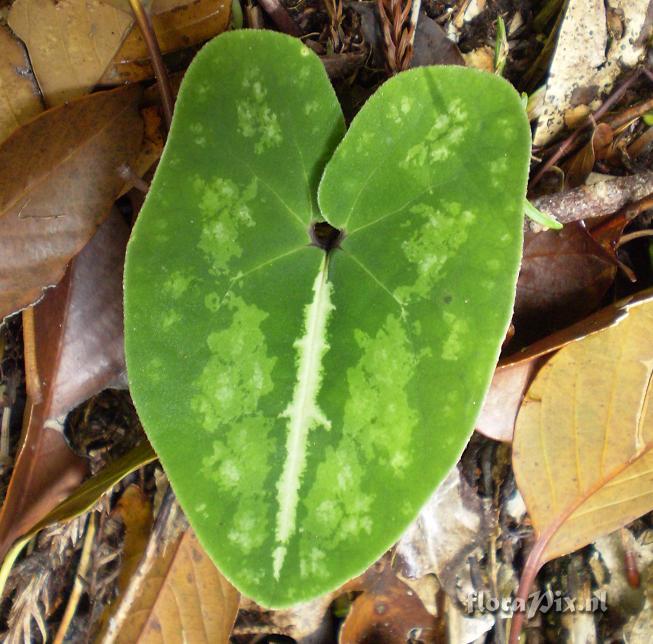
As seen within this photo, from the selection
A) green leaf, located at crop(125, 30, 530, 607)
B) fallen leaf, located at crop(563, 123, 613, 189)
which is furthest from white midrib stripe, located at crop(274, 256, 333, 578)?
fallen leaf, located at crop(563, 123, 613, 189)

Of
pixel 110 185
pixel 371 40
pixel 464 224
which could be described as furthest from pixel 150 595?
pixel 371 40

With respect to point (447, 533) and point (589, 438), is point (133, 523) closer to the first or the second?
point (447, 533)

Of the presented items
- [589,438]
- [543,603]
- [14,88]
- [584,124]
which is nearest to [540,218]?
[584,124]

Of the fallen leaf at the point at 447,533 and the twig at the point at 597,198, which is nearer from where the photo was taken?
the twig at the point at 597,198

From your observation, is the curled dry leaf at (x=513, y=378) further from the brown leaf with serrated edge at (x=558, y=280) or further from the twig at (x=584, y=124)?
the twig at (x=584, y=124)

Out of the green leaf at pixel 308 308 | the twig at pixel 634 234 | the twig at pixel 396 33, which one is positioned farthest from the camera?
the twig at pixel 634 234

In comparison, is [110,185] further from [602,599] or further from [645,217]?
[602,599]

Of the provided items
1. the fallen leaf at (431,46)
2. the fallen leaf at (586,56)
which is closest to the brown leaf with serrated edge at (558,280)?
the fallen leaf at (586,56)
